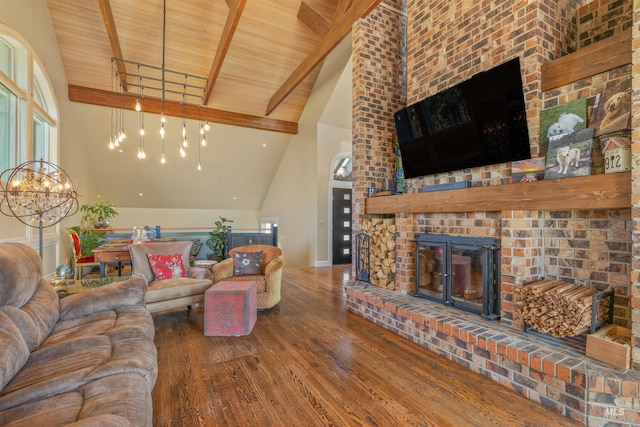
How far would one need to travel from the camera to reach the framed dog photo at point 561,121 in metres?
2.26

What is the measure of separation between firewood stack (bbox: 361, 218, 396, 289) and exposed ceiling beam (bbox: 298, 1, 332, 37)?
3.45 m

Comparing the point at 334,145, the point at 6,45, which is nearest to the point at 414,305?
the point at 334,145

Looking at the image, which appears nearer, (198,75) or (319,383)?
(319,383)

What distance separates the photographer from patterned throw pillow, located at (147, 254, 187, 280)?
12.3 ft

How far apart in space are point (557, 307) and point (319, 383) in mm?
1748

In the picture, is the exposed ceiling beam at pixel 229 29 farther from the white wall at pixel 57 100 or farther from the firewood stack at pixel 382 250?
the firewood stack at pixel 382 250

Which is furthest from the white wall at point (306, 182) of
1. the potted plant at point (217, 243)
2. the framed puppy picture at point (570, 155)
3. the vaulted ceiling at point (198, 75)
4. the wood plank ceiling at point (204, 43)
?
the framed puppy picture at point (570, 155)

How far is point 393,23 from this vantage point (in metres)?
4.29

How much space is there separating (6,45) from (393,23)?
5211mm

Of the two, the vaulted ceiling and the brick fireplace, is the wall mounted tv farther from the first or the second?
the vaulted ceiling

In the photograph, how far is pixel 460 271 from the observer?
3014 mm

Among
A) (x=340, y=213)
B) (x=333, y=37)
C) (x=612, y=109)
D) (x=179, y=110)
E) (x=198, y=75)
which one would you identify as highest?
(x=198, y=75)

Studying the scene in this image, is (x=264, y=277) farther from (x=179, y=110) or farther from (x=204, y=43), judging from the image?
(x=179, y=110)

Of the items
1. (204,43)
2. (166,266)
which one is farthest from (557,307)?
(204,43)
